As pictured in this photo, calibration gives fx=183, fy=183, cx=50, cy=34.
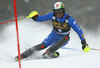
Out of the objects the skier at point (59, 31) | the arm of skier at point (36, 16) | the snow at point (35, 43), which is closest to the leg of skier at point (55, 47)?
the skier at point (59, 31)

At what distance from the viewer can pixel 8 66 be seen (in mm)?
2881

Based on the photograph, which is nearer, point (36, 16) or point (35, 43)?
point (36, 16)

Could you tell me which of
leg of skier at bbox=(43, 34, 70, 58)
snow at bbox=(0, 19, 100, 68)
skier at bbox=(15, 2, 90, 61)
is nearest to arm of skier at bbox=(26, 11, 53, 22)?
skier at bbox=(15, 2, 90, 61)

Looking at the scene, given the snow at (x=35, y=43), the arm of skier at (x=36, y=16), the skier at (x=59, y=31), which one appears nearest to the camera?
the snow at (x=35, y=43)

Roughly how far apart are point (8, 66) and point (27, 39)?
347 centimetres

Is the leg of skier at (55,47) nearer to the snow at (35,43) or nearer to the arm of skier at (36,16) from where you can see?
the snow at (35,43)

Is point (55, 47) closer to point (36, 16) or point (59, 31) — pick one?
point (59, 31)

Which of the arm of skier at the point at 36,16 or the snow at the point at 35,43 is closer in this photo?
the snow at the point at 35,43

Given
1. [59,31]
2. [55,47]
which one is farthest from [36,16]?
[55,47]

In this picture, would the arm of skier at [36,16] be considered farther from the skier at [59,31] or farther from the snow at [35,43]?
the snow at [35,43]

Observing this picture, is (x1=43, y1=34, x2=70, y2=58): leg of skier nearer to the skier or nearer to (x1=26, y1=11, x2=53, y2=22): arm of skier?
the skier

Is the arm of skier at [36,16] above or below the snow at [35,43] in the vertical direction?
above

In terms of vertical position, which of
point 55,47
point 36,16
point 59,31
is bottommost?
point 55,47

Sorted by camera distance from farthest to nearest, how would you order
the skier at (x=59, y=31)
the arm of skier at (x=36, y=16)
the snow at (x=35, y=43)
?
the arm of skier at (x=36, y=16) → the skier at (x=59, y=31) → the snow at (x=35, y=43)
